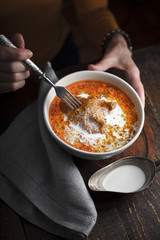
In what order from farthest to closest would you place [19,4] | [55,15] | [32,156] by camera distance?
[55,15]
[19,4]
[32,156]

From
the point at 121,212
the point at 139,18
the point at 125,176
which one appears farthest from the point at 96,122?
the point at 139,18

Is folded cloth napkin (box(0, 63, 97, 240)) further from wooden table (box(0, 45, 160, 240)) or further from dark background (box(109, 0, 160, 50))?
dark background (box(109, 0, 160, 50))

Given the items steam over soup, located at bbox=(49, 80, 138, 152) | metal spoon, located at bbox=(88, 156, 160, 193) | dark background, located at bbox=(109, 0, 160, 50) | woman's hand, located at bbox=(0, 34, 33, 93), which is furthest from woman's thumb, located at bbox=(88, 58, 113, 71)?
dark background, located at bbox=(109, 0, 160, 50)

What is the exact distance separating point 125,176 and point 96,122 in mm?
256

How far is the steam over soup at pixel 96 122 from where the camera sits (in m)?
1.10

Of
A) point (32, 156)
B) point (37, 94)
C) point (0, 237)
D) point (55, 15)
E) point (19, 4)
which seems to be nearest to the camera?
point (0, 237)

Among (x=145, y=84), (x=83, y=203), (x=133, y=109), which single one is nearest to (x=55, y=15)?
(x=145, y=84)

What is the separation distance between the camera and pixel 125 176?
44.4 inches

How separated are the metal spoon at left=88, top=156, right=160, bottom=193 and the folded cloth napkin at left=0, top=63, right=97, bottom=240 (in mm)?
→ 72

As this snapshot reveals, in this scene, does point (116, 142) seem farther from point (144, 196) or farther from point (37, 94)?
point (37, 94)

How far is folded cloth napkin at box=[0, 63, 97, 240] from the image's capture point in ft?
3.50

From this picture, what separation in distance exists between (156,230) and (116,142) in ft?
1.23

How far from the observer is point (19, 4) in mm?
1482

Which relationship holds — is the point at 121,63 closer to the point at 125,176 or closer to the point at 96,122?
the point at 96,122
